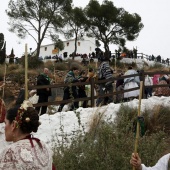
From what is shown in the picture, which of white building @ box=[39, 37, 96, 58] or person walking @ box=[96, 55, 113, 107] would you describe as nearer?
person walking @ box=[96, 55, 113, 107]

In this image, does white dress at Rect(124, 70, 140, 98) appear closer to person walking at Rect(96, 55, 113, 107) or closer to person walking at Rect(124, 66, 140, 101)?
person walking at Rect(124, 66, 140, 101)

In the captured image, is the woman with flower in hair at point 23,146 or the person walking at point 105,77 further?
the person walking at point 105,77

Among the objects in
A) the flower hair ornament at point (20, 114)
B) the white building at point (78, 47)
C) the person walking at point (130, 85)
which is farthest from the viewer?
the white building at point (78, 47)

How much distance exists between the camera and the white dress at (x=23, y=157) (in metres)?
2.71

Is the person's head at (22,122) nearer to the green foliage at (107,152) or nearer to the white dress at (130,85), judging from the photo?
the green foliage at (107,152)

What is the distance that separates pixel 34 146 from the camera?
282 cm

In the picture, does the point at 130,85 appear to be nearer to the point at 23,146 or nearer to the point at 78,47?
the point at 23,146

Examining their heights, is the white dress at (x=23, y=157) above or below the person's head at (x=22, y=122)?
below

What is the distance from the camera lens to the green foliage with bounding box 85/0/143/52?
42469mm

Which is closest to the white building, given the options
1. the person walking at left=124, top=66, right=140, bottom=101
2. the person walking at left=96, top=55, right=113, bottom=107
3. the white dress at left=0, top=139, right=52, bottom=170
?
the person walking at left=124, top=66, right=140, bottom=101

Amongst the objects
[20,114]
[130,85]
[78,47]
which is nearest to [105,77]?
[130,85]

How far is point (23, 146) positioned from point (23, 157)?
0.08 m

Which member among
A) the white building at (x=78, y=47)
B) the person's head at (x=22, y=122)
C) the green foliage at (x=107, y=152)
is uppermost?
the white building at (x=78, y=47)

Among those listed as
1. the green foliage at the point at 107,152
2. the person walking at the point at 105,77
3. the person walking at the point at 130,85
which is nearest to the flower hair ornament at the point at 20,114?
the green foliage at the point at 107,152
